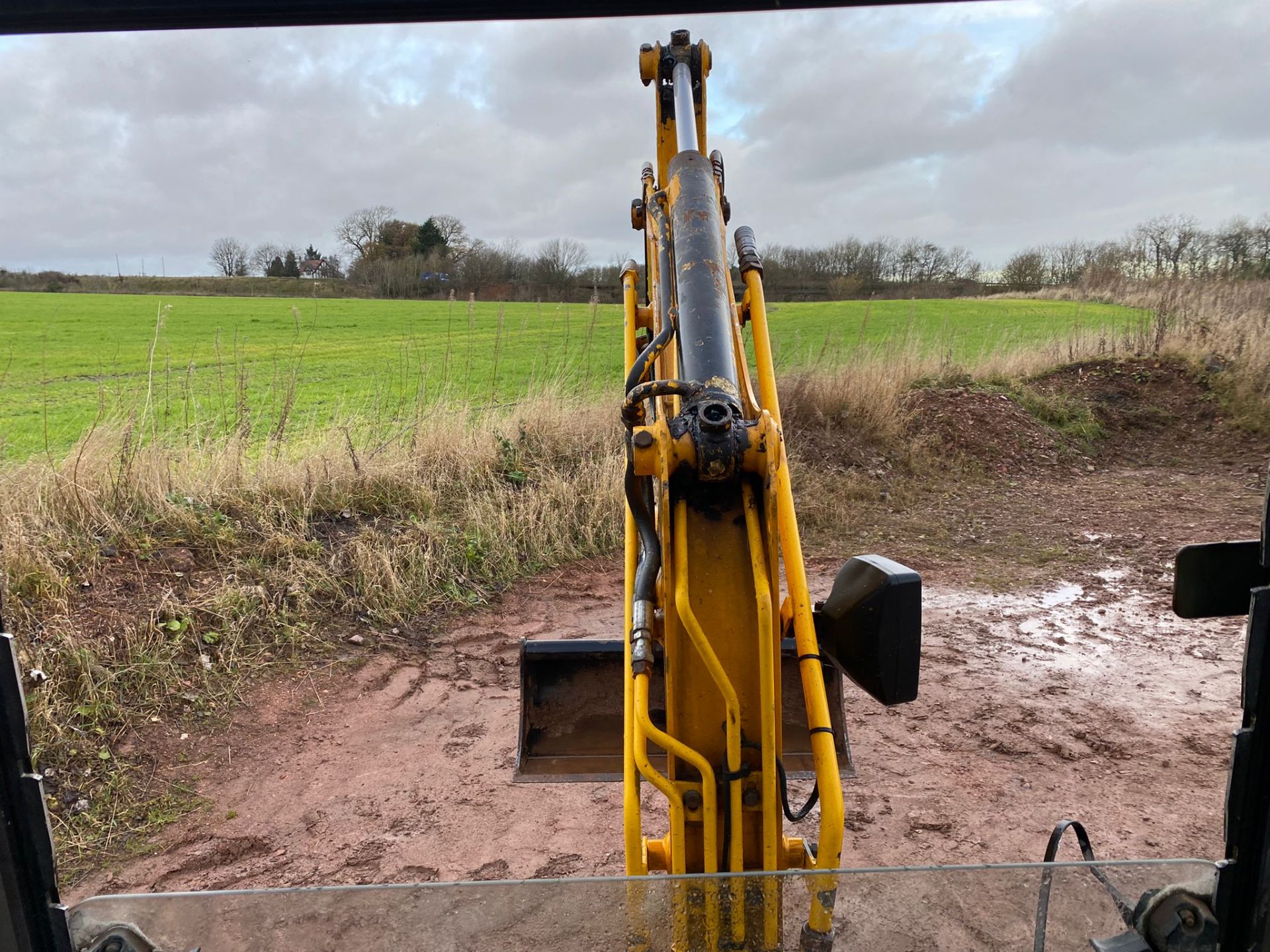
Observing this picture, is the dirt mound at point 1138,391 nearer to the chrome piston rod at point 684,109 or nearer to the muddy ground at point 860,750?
the muddy ground at point 860,750

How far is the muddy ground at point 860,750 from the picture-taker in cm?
328

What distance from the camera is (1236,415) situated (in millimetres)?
11023

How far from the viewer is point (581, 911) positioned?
1177 millimetres

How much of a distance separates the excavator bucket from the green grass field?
4220mm

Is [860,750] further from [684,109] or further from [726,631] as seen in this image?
[684,109]

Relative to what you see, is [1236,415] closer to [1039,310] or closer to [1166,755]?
[1166,755]

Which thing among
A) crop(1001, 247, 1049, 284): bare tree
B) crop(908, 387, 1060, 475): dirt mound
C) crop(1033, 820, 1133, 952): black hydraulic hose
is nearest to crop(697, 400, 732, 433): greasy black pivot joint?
crop(1033, 820, 1133, 952): black hydraulic hose

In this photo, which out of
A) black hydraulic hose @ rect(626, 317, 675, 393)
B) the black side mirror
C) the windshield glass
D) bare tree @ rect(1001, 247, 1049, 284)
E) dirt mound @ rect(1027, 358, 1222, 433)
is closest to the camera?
the windshield glass

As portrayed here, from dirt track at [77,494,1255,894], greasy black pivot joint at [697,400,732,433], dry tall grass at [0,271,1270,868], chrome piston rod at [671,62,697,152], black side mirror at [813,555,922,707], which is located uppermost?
chrome piston rod at [671,62,697,152]

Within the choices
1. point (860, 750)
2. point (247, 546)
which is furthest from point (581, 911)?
point (247, 546)

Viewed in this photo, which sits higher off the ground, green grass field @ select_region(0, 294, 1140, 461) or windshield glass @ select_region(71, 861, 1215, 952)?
green grass field @ select_region(0, 294, 1140, 461)

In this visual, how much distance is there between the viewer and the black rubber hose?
1.66 metres

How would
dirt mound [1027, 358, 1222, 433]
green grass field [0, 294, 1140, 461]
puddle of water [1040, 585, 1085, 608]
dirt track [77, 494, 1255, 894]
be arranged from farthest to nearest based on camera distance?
dirt mound [1027, 358, 1222, 433] → green grass field [0, 294, 1140, 461] → puddle of water [1040, 585, 1085, 608] → dirt track [77, 494, 1255, 894]

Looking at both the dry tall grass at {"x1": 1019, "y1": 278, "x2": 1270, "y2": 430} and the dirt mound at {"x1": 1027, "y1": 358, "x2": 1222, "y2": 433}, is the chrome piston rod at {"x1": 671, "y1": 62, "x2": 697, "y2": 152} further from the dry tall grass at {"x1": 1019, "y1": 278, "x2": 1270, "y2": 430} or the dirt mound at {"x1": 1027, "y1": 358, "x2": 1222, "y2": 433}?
the dry tall grass at {"x1": 1019, "y1": 278, "x2": 1270, "y2": 430}
